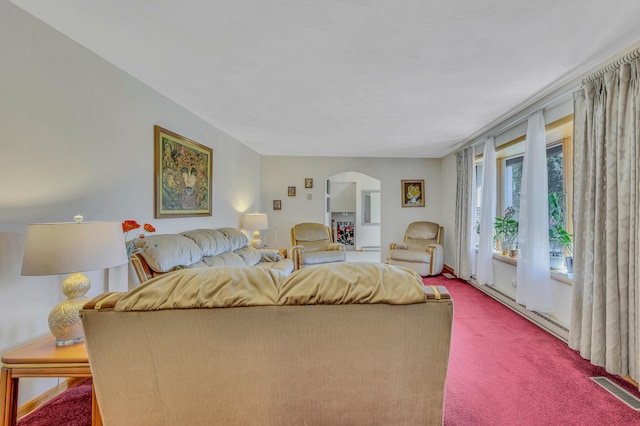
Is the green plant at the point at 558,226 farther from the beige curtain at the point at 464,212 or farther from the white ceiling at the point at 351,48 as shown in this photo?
the beige curtain at the point at 464,212

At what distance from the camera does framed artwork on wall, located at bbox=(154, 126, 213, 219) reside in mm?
2664

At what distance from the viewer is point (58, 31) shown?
1751mm

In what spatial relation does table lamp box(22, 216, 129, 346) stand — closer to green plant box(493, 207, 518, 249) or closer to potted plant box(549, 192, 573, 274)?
potted plant box(549, 192, 573, 274)

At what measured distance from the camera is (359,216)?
863 centimetres

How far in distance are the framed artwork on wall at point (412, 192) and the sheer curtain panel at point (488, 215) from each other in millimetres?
2088

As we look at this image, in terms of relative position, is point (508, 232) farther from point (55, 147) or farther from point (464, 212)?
point (55, 147)

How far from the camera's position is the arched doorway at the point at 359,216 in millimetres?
8641

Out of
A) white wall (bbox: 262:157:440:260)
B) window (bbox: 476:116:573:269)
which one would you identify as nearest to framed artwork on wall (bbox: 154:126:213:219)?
white wall (bbox: 262:157:440:260)

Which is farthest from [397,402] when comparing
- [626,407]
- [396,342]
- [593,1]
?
[593,1]

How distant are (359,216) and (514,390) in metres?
6.82

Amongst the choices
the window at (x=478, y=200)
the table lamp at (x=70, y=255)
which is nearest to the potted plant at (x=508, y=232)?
the window at (x=478, y=200)

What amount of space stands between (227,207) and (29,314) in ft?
8.90

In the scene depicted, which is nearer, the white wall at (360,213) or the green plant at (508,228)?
the green plant at (508,228)

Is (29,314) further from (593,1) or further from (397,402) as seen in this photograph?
(593,1)
